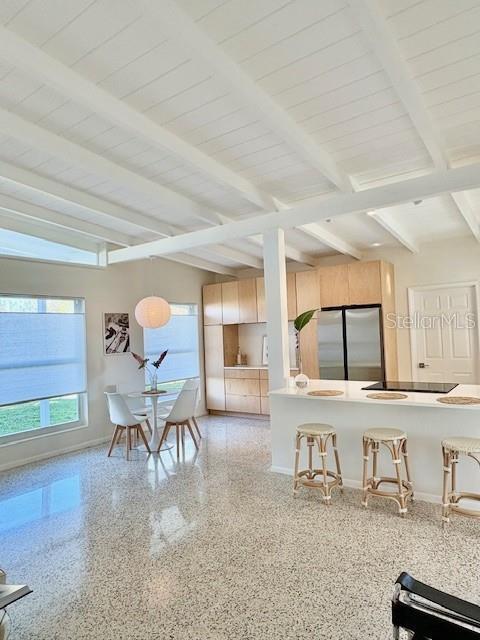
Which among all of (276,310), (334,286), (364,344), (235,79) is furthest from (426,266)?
(235,79)

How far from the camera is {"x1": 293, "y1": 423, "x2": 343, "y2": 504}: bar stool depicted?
3.39 meters

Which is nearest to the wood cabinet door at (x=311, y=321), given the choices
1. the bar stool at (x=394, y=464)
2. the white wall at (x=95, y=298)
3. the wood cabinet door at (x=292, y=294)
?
the wood cabinet door at (x=292, y=294)

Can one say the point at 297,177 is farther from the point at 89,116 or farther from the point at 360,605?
the point at 360,605

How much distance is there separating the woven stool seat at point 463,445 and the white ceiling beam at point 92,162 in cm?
337

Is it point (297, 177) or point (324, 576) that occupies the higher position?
point (297, 177)

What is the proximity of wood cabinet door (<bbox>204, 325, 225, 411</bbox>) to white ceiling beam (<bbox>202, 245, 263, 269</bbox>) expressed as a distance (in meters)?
1.32

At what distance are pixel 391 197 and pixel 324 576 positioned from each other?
302 cm

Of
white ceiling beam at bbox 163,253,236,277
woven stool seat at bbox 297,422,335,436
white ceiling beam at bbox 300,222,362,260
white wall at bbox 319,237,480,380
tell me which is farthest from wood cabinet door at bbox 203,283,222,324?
woven stool seat at bbox 297,422,335,436

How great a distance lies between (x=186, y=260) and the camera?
270 inches

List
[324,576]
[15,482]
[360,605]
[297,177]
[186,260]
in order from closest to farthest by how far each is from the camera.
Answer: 1. [360,605]
2. [324,576]
3. [297,177]
4. [15,482]
5. [186,260]

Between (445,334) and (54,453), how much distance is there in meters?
5.76

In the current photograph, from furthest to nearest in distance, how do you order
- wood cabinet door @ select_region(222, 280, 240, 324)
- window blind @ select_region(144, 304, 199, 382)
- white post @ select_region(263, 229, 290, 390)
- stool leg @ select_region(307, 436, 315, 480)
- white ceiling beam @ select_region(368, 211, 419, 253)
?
wood cabinet door @ select_region(222, 280, 240, 324)
window blind @ select_region(144, 304, 199, 382)
white ceiling beam @ select_region(368, 211, 419, 253)
white post @ select_region(263, 229, 290, 390)
stool leg @ select_region(307, 436, 315, 480)

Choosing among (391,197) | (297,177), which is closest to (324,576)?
(391,197)

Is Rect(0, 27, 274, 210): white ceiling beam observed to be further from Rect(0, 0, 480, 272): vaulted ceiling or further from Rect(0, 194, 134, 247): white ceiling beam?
Rect(0, 194, 134, 247): white ceiling beam
